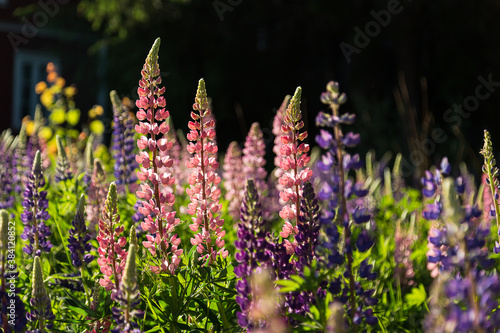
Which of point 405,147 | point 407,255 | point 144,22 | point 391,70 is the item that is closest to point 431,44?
point 391,70

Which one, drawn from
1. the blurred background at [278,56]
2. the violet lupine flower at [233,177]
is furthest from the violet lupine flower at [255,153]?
the blurred background at [278,56]

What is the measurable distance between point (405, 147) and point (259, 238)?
38.0 ft

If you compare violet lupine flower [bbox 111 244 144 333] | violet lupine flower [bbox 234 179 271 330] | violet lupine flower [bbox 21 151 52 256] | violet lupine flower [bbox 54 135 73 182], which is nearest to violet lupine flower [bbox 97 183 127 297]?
violet lupine flower [bbox 111 244 144 333]

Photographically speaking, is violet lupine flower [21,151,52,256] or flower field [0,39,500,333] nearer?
flower field [0,39,500,333]

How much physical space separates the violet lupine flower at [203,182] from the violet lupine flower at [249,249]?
1.21ft

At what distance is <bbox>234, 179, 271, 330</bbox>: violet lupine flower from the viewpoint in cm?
151

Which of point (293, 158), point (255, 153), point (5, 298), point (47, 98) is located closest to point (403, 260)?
point (255, 153)

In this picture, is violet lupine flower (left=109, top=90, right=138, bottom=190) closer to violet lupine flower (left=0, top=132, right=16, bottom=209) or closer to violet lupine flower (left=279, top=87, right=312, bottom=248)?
violet lupine flower (left=0, top=132, right=16, bottom=209)

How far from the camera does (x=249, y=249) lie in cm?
156

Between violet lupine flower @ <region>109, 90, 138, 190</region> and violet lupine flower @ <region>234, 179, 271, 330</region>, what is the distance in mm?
1900

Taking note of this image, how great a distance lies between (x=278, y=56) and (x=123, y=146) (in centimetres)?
1276

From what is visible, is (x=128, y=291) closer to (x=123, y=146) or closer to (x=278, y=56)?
(x=123, y=146)

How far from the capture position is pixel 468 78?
1347 centimetres

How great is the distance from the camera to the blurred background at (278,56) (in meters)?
13.1
